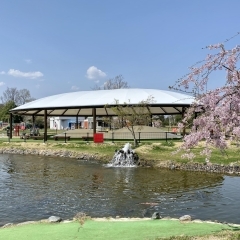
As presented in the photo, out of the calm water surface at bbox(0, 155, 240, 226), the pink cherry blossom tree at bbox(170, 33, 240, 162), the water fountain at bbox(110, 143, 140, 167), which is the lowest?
the calm water surface at bbox(0, 155, 240, 226)

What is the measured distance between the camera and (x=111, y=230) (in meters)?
5.54

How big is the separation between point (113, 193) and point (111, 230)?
4719 millimetres

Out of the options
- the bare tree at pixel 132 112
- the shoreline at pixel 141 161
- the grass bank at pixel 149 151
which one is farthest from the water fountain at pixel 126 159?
the bare tree at pixel 132 112

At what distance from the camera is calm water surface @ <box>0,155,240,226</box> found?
8.01m

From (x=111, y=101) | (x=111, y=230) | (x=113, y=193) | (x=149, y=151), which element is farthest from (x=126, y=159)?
(x=111, y=230)

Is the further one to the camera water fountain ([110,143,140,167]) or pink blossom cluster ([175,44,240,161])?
water fountain ([110,143,140,167])

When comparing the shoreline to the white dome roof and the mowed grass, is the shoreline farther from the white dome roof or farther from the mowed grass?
the mowed grass

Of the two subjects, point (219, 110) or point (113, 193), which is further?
point (113, 193)

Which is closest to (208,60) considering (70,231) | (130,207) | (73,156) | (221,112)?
(221,112)

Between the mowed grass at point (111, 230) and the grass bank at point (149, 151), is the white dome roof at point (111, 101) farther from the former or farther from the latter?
the mowed grass at point (111, 230)

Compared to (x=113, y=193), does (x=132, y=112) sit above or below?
above

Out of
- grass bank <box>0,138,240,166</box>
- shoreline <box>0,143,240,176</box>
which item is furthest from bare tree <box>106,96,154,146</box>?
shoreline <box>0,143,240,176</box>

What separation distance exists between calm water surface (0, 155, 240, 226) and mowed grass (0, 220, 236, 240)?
62.3 inches

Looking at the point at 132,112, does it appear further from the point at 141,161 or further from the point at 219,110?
the point at 219,110
